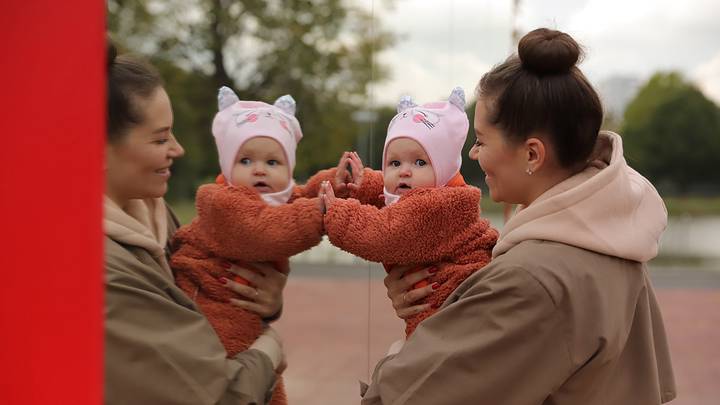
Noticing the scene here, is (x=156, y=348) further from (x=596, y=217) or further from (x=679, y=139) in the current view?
(x=679, y=139)

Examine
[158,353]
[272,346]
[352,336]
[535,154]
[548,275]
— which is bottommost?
[352,336]

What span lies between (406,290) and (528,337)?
492 mm

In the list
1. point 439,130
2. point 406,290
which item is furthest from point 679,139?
point 406,290

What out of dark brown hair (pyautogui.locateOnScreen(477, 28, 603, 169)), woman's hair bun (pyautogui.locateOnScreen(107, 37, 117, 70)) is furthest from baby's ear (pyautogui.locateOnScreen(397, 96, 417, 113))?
woman's hair bun (pyautogui.locateOnScreen(107, 37, 117, 70))

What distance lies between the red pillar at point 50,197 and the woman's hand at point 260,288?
45.9 inches

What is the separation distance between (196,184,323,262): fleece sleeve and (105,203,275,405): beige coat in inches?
9.4

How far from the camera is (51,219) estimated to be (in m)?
1.05

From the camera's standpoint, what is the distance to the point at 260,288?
2.29m

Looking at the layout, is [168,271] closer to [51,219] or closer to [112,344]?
[112,344]

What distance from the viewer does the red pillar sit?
1026 millimetres

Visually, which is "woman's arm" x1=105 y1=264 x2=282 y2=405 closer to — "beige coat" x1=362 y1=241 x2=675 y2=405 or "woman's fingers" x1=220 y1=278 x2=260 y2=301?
"woman's fingers" x1=220 y1=278 x2=260 y2=301

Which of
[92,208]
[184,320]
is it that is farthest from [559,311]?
[92,208]

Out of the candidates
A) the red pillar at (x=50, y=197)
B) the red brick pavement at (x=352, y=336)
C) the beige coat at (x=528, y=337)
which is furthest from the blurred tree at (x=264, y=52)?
the red pillar at (x=50, y=197)

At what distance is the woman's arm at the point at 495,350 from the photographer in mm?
1721
